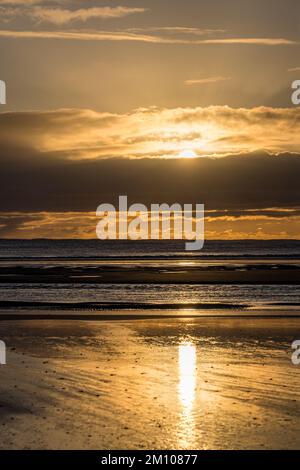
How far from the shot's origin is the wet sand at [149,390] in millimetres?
12961

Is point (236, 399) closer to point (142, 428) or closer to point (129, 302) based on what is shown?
point (142, 428)

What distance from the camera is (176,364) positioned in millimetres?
19734

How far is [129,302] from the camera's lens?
39.8 metres

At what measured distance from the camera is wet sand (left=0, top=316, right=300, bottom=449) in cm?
1296

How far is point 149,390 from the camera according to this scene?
16.4 metres

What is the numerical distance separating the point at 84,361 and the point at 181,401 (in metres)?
5.46

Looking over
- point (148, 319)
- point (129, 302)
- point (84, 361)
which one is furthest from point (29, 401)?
point (129, 302)

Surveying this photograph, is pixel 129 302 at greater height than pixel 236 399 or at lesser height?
greater
